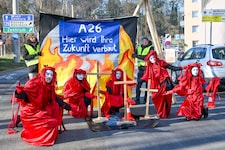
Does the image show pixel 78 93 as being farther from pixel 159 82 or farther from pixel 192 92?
Answer: pixel 192 92

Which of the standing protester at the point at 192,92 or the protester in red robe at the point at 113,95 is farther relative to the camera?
the protester in red robe at the point at 113,95

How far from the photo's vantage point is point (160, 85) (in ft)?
28.5

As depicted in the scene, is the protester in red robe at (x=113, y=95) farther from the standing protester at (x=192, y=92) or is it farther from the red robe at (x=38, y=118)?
the red robe at (x=38, y=118)

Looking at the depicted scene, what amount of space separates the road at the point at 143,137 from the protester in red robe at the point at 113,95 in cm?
64

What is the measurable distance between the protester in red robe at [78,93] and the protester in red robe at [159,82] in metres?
1.36

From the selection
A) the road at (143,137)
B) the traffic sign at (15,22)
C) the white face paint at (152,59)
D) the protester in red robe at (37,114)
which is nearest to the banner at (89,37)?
the white face paint at (152,59)

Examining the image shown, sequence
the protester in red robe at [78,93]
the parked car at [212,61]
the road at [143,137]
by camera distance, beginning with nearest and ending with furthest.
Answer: the road at [143,137] < the protester in red robe at [78,93] < the parked car at [212,61]

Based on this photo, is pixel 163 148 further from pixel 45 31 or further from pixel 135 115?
pixel 45 31

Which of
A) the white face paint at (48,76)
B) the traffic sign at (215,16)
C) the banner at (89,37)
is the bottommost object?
the white face paint at (48,76)

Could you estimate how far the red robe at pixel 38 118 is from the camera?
6360 millimetres

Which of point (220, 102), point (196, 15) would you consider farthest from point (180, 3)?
point (220, 102)

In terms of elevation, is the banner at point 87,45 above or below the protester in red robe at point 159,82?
above

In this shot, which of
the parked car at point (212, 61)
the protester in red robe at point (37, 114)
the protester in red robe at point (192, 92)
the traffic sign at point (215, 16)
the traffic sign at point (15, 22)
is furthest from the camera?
the traffic sign at point (15, 22)

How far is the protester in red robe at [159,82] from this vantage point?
852 cm
